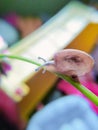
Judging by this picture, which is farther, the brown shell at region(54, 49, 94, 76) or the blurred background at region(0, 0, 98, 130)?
the blurred background at region(0, 0, 98, 130)

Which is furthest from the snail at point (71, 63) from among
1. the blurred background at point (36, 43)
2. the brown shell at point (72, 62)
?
the blurred background at point (36, 43)

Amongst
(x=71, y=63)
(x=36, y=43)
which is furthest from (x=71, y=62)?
(x=36, y=43)

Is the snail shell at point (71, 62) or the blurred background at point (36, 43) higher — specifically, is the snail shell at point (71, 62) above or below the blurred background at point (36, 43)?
above

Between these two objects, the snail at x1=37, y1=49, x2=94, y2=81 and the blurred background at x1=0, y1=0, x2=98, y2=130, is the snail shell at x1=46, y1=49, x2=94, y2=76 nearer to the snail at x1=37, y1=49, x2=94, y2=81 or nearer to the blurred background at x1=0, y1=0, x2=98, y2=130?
the snail at x1=37, y1=49, x2=94, y2=81

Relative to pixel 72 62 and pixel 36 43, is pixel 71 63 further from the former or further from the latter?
pixel 36 43

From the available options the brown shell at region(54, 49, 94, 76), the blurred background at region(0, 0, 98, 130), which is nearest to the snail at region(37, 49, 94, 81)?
the brown shell at region(54, 49, 94, 76)

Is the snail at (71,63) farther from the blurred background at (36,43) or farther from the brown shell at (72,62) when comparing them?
the blurred background at (36,43)
